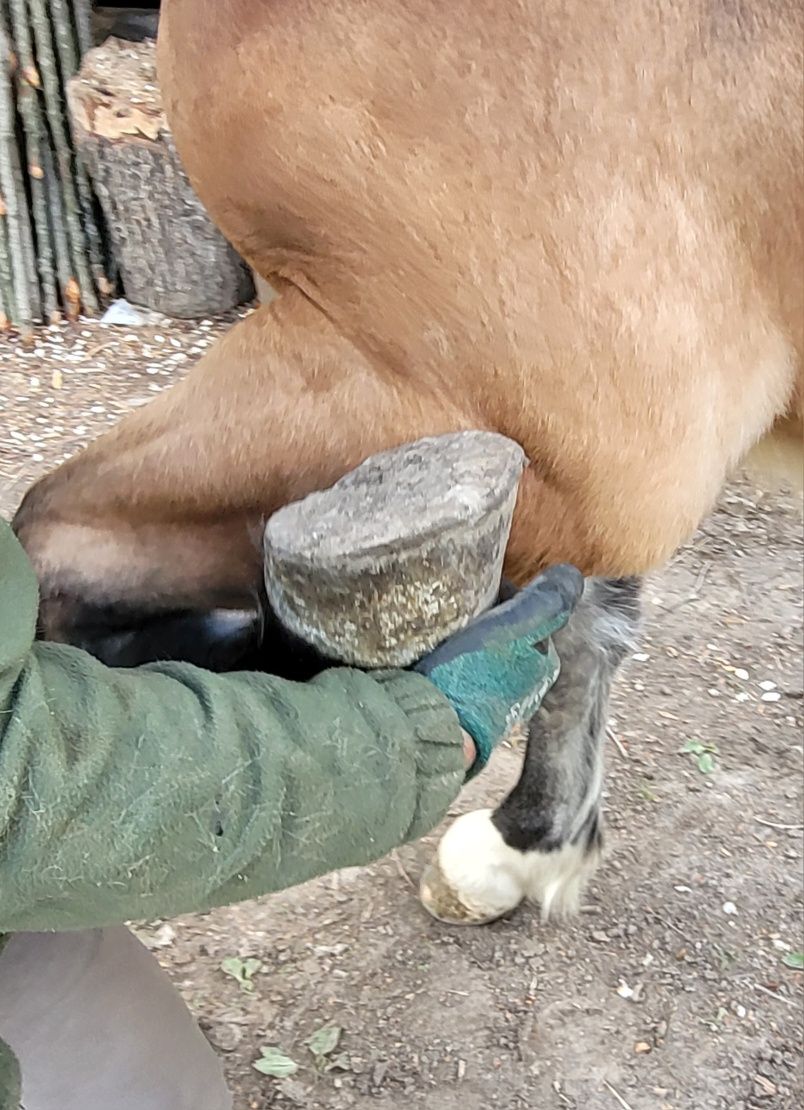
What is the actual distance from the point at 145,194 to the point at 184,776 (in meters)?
3.07

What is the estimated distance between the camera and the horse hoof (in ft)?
6.05

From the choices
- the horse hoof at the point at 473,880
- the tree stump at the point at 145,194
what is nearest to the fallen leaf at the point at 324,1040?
the horse hoof at the point at 473,880

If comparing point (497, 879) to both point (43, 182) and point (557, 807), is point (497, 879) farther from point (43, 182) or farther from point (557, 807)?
point (43, 182)

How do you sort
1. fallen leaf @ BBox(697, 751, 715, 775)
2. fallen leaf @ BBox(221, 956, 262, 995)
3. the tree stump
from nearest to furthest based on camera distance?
fallen leaf @ BBox(221, 956, 262, 995) < fallen leaf @ BBox(697, 751, 715, 775) < the tree stump

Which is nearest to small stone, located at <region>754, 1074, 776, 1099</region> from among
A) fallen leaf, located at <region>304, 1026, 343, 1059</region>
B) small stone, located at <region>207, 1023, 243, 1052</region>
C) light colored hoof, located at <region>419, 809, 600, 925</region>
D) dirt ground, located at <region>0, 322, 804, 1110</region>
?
dirt ground, located at <region>0, 322, 804, 1110</region>

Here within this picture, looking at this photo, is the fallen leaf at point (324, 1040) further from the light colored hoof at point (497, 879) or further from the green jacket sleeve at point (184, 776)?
the green jacket sleeve at point (184, 776)

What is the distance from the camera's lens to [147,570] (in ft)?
3.49

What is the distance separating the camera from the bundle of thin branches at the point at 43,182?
3.47 metres

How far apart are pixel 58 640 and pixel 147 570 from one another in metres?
0.10

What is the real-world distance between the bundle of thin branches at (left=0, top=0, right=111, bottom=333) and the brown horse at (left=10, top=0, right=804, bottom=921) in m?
2.77

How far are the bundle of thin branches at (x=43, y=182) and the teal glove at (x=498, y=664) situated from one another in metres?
2.98

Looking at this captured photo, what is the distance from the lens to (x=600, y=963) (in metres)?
1.83

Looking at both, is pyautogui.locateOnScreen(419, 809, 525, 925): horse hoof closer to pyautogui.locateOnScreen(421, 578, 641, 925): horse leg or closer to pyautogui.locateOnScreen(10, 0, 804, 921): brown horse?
pyautogui.locateOnScreen(421, 578, 641, 925): horse leg

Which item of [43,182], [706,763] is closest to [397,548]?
[706,763]
